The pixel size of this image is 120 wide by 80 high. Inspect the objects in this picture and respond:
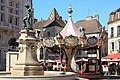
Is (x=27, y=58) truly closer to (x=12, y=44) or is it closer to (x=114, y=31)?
(x=114, y=31)

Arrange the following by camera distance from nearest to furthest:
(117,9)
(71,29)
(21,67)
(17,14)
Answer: (21,67) → (71,29) → (117,9) → (17,14)

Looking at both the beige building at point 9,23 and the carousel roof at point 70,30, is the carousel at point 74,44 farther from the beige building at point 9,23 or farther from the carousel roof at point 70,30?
the beige building at point 9,23

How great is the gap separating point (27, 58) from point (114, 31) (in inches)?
1179

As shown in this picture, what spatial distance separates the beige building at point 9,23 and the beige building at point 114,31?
1580cm

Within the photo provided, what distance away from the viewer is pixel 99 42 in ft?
89.1

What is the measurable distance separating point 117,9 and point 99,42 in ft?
63.4

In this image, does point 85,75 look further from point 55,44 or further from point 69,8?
point 69,8

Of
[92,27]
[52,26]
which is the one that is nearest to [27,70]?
[92,27]

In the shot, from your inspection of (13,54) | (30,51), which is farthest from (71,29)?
(30,51)

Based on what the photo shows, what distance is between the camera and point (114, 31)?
4472cm

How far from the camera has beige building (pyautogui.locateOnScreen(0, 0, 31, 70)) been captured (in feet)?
148

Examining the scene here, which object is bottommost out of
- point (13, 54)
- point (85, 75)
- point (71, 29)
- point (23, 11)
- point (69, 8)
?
point (85, 75)

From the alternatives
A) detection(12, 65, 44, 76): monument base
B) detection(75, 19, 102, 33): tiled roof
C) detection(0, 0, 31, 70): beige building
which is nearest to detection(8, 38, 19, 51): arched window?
detection(0, 0, 31, 70): beige building

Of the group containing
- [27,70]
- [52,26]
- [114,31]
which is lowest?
[27,70]
